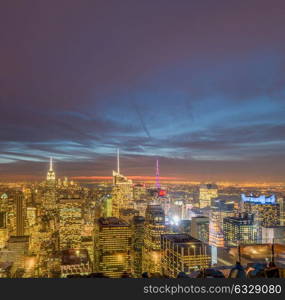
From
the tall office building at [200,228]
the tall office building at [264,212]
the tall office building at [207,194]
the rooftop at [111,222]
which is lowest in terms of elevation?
the rooftop at [111,222]

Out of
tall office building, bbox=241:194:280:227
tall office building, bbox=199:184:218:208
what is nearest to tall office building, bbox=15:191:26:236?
tall office building, bbox=199:184:218:208

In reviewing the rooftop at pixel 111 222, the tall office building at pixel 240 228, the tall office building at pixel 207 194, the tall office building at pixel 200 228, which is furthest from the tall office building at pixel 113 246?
the tall office building at pixel 240 228

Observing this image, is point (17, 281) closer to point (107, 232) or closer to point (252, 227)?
point (252, 227)

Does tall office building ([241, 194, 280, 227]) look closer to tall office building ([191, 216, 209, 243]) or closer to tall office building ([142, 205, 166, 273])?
tall office building ([191, 216, 209, 243])

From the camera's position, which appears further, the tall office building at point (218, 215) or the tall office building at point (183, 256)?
the tall office building at point (218, 215)

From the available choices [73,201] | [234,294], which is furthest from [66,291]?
[73,201]

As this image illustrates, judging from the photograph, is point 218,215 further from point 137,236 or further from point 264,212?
point 137,236

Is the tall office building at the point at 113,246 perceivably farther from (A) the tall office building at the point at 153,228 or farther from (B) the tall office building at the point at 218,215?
(B) the tall office building at the point at 218,215

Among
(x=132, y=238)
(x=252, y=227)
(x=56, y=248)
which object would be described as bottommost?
(x=56, y=248)
